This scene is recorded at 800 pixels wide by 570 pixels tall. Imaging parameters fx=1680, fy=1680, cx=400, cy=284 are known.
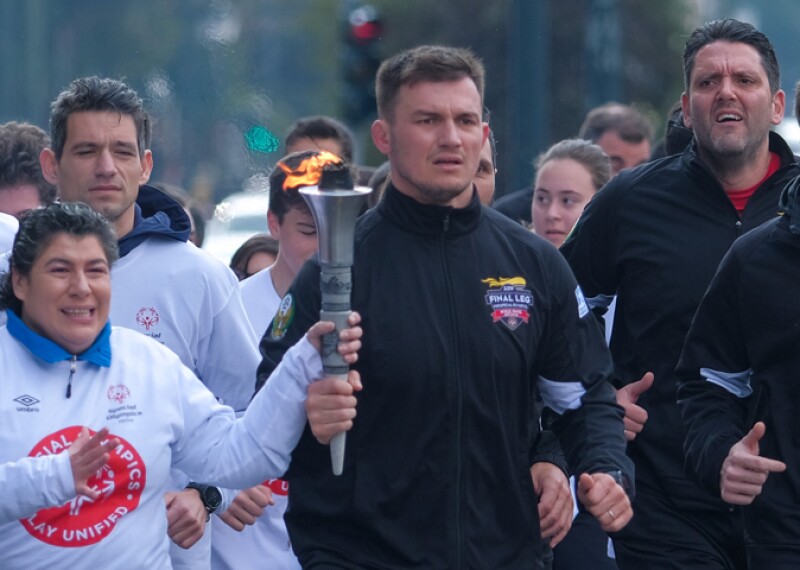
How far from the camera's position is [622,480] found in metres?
5.05

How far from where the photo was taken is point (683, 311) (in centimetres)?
614

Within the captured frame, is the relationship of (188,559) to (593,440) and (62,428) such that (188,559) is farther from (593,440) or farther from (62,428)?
(593,440)

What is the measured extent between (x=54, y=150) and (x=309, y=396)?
2.18m

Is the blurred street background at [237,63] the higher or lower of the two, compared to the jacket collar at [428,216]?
higher

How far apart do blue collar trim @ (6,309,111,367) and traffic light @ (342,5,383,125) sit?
38.1 ft

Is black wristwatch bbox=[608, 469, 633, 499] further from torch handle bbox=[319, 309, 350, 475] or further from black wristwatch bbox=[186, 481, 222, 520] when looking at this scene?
black wristwatch bbox=[186, 481, 222, 520]

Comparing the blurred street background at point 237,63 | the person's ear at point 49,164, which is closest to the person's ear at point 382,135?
the person's ear at point 49,164

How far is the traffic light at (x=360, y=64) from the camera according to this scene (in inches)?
659

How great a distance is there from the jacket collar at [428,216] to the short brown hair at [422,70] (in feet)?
0.96

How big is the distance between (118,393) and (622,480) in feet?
5.10

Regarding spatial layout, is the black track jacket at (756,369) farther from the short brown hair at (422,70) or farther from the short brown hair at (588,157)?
the short brown hair at (588,157)

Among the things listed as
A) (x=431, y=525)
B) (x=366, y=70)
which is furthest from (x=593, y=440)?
(x=366, y=70)

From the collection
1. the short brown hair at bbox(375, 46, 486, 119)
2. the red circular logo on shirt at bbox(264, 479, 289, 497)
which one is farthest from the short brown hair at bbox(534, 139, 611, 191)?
the short brown hair at bbox(375, 46, 486, 119)

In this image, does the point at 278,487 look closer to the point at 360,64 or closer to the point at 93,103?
the point at 93,103
